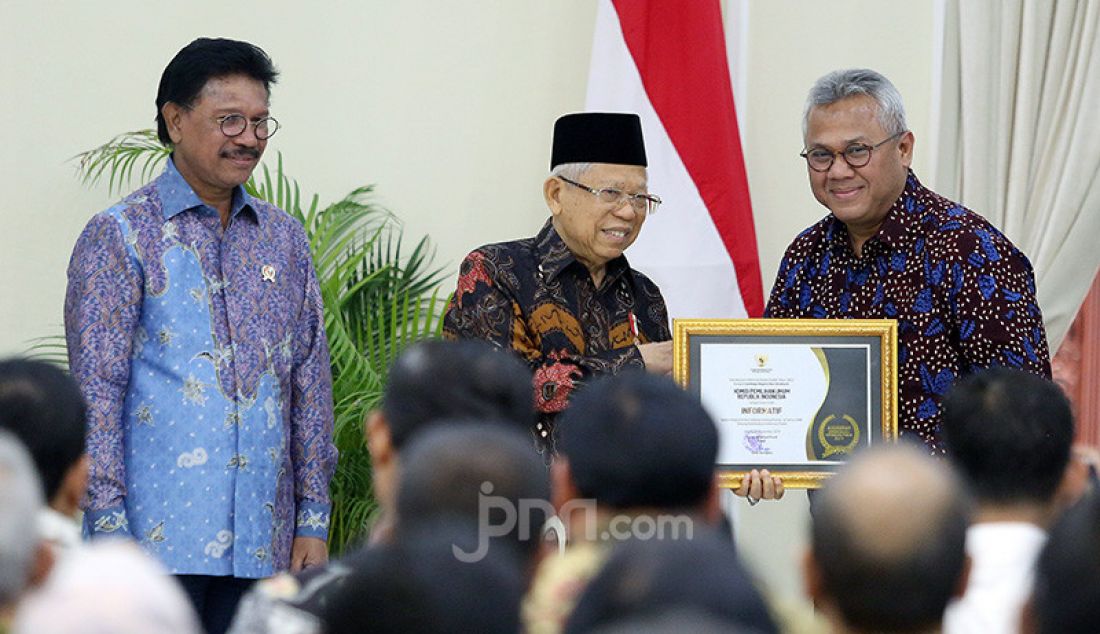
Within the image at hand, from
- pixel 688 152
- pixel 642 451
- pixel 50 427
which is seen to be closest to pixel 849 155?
pixel 688 152

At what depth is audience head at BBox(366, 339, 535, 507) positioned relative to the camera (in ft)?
9.57

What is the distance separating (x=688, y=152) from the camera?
6.25 metres

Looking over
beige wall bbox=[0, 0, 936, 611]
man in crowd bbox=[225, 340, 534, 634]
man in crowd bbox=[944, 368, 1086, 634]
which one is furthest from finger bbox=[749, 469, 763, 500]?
beige wall bbox=[0, 0, 936, 611]

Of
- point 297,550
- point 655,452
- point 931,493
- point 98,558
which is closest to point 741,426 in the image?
point 297,550

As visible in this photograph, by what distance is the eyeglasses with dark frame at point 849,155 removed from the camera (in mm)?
4578

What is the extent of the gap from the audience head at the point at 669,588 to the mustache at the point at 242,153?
277cm

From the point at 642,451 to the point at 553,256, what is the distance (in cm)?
204

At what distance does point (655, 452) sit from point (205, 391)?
1.99 m

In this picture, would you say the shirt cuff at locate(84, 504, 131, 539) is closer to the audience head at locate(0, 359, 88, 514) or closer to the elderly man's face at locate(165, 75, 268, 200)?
the elderly man's face at locate(165, 75, 268, 200)

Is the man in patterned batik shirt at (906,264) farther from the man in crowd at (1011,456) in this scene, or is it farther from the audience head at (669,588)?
the audience head at (669,588)

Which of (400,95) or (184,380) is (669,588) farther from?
(400,95)

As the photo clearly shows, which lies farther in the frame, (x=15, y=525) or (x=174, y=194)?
(x=174, y=194)

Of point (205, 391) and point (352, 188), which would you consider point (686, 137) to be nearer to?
point (352, 188)

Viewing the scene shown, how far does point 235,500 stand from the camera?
14.1 feet
